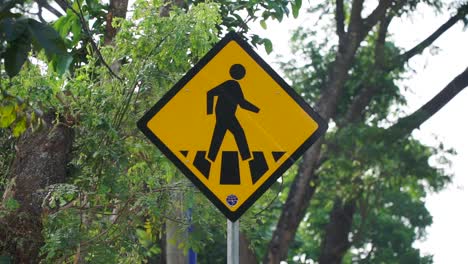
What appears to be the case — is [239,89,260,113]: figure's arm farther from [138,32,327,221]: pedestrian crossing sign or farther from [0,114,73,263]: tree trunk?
[0,114,73,263]: tree trunk

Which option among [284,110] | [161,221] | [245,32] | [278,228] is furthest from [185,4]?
[278,228]

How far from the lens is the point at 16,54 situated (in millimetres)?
5168


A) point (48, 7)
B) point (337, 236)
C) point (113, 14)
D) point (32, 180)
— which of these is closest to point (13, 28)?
point (32, 180)

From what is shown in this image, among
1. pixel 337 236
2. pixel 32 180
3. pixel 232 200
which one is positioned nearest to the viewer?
pixel 232 200

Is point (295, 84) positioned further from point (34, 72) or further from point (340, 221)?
point (34, 72)

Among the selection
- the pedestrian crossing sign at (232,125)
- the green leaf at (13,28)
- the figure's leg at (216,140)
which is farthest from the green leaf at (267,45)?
the green leaf at (13,28)

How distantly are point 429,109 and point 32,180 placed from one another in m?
15.2

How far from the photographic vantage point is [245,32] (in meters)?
11.5

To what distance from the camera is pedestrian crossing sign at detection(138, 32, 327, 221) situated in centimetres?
632

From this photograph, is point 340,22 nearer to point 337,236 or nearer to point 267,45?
point 337,236

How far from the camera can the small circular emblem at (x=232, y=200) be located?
6258 millimetres

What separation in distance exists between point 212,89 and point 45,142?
128 inches

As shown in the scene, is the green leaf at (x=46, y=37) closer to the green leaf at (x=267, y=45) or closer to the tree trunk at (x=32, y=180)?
the tree trunk at (x=32, y=180)

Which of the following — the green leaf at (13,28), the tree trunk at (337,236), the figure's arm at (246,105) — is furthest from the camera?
the tree trunk at (337,236)
